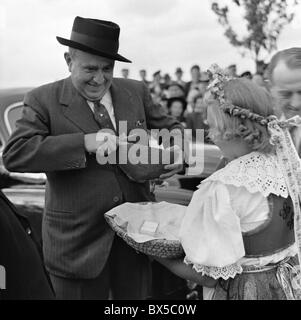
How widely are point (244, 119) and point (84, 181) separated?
31.9 inches

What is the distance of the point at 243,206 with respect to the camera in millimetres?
1891

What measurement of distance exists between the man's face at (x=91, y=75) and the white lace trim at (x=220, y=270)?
36.6 inches

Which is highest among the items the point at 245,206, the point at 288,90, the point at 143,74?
the point at 143,74

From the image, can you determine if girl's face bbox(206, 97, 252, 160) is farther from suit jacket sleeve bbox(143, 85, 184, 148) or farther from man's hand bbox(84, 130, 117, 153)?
suit jacket sleeve bbox(143, 85, 184, 148)

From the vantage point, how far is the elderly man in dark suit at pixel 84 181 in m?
2.33

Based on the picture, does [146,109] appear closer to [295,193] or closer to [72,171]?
[72,171]

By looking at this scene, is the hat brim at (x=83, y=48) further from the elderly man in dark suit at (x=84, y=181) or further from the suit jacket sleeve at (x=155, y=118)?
the suit jacket sleeve at (x=155, y=118)

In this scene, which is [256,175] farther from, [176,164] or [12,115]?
[12,115]

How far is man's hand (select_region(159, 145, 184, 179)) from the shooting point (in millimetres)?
2436

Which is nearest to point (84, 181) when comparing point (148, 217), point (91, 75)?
point (148, 217)

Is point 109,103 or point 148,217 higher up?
point 109,103

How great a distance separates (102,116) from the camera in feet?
7.92

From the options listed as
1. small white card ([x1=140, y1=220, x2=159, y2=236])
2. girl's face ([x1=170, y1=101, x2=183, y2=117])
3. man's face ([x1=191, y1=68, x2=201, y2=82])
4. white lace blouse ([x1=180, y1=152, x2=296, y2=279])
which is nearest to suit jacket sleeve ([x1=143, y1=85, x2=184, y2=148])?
small white card ([x1=140, y1=220, x2=159, y2=236])

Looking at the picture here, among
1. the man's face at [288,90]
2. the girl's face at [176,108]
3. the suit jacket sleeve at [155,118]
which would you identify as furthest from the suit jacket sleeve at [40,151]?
the girl's face at [176,108]
